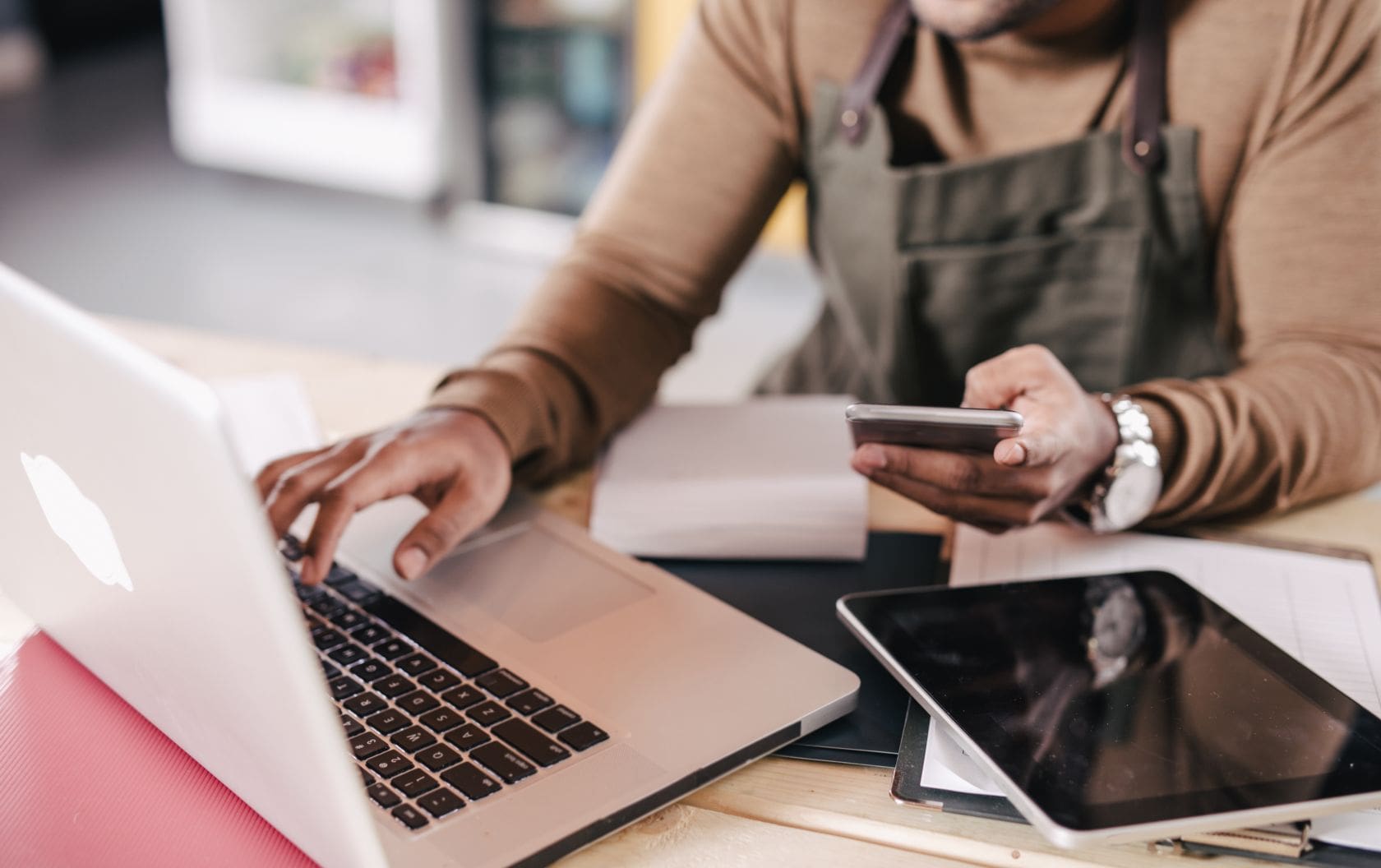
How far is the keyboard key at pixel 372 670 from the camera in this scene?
0.66m

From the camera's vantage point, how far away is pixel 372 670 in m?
0.67

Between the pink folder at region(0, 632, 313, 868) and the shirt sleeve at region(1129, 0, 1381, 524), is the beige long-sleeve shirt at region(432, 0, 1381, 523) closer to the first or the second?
the shirt sleeve at region(1129, 0, 1381, 524)

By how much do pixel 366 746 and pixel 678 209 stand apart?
2.09 ft

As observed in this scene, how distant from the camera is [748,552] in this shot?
0.84m

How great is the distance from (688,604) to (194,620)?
33 cm

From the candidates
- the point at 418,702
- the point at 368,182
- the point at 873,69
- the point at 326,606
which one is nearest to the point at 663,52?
the point at 368,182

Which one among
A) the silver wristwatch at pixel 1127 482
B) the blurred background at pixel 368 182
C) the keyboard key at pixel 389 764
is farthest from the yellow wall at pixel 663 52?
the keyboard key at pixel 389 764

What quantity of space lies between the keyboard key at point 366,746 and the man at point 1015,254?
156 millimetres

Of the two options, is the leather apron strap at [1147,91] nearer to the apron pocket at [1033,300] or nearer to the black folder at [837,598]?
the apron pocket at [1033,300]

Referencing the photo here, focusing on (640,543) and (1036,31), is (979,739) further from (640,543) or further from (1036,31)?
(1036,31)

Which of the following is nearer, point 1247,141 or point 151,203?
point 1247,141

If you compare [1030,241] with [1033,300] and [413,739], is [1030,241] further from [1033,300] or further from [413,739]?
[413,739]

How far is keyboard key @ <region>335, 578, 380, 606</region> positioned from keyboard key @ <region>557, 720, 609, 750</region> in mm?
183

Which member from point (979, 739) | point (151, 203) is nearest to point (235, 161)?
point (151, 203)
